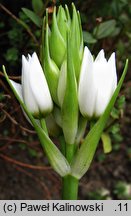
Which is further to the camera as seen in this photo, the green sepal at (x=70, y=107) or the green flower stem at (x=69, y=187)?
the green flower stem at (x=69, y=187)

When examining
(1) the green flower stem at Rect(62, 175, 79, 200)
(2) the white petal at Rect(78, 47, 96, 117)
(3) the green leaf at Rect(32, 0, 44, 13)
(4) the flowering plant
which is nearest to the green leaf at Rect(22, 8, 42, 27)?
(3) the green leaf at Rect(32, 0, 44, 13)

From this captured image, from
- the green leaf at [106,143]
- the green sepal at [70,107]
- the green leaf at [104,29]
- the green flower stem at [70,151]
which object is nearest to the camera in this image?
the green sepal at [70,107]

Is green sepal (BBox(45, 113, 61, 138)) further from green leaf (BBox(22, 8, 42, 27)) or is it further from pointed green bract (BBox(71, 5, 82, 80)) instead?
green leaf (BBox(22, 8, 42, 27))

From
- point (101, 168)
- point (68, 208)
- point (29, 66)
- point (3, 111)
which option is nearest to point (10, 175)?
point (101, 168)

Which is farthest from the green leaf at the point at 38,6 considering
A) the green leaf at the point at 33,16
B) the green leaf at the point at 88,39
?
Result: the green leaf at the point at 88,39

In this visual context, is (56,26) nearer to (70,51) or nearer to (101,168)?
(70,51)

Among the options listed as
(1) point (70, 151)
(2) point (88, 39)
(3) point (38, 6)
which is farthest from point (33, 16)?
(1) point (70, 151)

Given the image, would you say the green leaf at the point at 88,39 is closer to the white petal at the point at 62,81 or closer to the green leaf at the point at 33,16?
the green leaf at the point at 33,16
